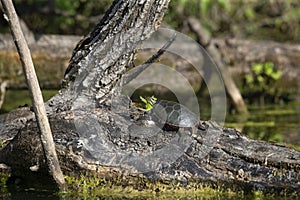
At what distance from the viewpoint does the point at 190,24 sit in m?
7.65

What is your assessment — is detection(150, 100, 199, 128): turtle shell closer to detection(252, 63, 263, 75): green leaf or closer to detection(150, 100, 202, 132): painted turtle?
detection(150, 100, 202, 132): painted turtle

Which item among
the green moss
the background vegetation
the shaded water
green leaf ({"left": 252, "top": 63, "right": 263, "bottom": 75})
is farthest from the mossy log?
green leaf ({"left": 252, "top": 63, "right": 263, "bottom": 75})

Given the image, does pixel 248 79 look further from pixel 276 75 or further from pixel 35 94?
pixel 35 94

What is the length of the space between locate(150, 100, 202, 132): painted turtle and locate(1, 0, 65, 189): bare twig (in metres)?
0.68

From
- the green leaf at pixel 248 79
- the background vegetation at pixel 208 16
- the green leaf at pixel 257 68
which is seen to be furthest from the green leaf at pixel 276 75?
the background vegetation at pixel 208 16

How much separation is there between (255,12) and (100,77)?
291 inches

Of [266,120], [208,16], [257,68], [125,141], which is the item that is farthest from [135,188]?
[208,16]

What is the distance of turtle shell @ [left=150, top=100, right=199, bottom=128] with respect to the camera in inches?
151

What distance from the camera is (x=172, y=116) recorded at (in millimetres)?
3865

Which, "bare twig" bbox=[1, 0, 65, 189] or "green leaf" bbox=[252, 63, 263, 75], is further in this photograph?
"green leaf" bbox=[252, 63, 263, 75]

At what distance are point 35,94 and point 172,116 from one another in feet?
2.80

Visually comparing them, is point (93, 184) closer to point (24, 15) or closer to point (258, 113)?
point (258, 113)

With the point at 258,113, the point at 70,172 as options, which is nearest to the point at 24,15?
the point at 258,113

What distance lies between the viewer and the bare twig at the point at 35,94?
342 centimetres
